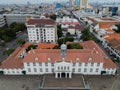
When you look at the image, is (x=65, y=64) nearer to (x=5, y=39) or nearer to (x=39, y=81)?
(x=39, y=81)

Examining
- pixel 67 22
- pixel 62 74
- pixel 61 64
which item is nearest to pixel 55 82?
pixel 62 74

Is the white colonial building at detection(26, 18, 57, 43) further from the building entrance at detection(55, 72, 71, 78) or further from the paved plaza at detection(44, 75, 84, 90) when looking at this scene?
the paved plaza at detection(44, 75, 84, 90)

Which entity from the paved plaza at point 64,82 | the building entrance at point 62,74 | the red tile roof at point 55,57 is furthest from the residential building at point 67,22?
the paved plaza at point 64,82

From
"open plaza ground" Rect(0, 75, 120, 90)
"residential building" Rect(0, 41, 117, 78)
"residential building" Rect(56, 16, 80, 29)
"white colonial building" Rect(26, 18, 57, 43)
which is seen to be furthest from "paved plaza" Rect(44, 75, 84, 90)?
"residential building" Rect(56, 16, 80, 29)

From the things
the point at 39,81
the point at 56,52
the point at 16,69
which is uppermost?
the point at 56,52

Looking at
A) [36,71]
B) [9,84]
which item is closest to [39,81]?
[36,71]

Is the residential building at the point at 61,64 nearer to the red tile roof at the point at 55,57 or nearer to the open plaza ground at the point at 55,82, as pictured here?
the red tile roof at the point at 55,57
